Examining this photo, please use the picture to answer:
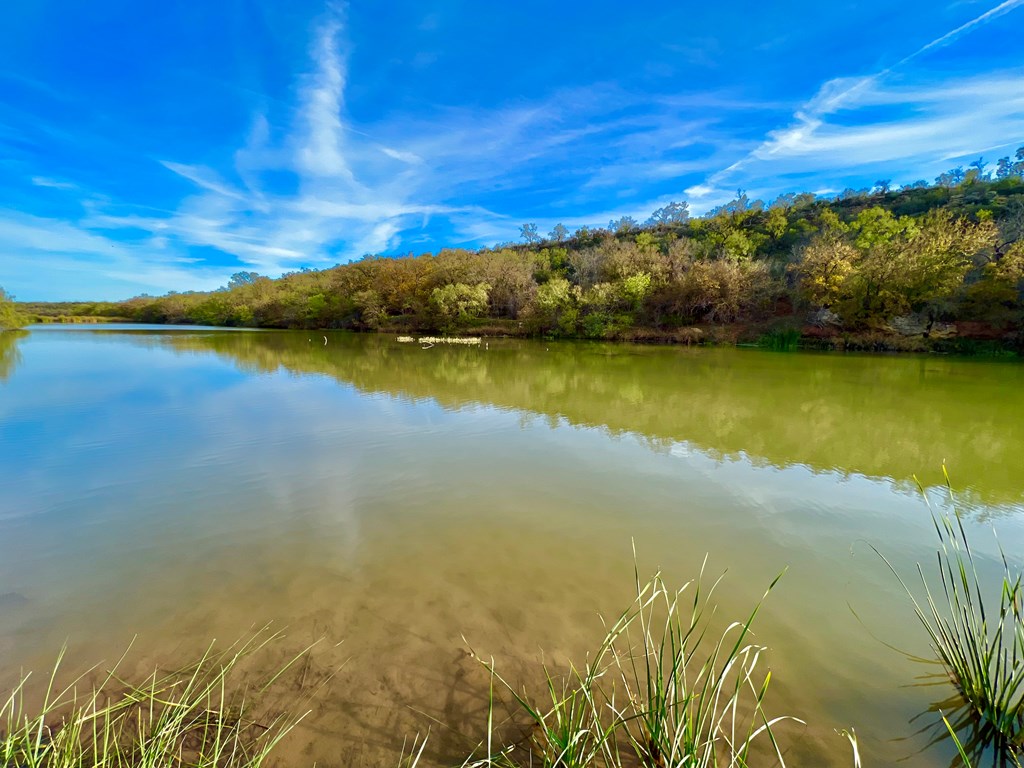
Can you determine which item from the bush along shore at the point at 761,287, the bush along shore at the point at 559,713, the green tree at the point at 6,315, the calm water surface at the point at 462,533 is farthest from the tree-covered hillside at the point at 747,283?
the bush along shore at the point at 559,713

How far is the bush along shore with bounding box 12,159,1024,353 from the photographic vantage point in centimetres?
2734

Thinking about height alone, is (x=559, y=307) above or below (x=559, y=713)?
above

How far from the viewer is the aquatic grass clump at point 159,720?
216cm

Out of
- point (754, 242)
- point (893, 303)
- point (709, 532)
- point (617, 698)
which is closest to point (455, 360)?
point (709, 532)

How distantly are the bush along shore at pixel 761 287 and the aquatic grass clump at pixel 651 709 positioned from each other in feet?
112

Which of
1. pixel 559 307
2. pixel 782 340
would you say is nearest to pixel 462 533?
pixel 782 340

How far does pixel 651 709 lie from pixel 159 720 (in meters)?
2.43

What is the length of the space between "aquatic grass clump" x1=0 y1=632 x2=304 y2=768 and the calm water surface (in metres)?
0.29

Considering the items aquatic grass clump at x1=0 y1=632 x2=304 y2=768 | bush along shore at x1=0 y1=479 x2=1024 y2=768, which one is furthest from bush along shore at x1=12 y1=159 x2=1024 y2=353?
aquatic grass clump at x1=0 y1=632 x2=304 y2=768

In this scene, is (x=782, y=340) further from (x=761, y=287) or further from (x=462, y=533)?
(x=462, y=533)

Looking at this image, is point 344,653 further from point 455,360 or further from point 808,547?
point 455,360

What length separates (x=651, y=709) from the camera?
6.91 ft

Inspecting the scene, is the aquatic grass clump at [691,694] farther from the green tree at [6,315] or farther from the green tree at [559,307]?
the green tree at [6,315]

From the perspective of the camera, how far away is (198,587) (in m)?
3.89
